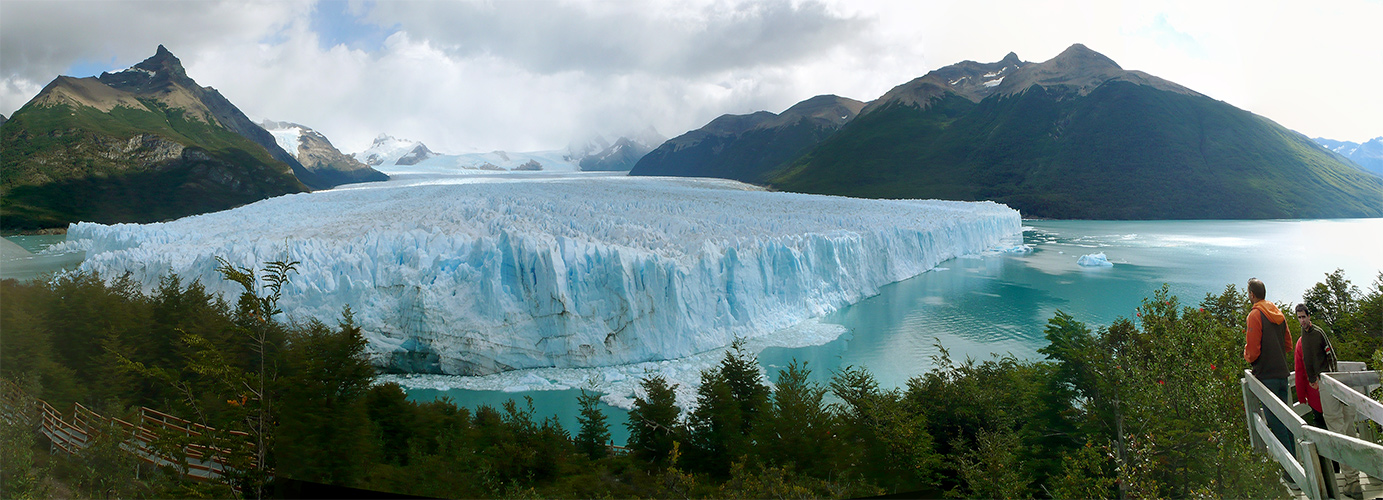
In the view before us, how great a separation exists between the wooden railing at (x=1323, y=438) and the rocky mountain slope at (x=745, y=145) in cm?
4312

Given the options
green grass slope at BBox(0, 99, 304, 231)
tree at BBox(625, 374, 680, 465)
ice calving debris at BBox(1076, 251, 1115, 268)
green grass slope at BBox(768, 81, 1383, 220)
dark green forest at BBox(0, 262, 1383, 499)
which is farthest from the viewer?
ice calving debris at BBox(1076, 251, 1115, 268)

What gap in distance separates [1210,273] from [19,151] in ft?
49.2

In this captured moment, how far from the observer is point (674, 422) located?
4.95 metres

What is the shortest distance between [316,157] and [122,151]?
16582 millimetres

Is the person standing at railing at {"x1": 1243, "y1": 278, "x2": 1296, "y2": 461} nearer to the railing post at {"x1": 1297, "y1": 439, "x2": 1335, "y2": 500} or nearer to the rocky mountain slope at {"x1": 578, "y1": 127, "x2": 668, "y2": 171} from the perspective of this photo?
the railing post at {"x1": 1297, "y1": 439, "x2": 1335, "y2": 500}

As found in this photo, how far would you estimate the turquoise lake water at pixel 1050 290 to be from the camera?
6785 millimetres

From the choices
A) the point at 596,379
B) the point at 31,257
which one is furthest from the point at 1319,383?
the point at 31,257

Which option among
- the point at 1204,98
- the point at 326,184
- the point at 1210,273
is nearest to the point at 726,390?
the point at 1210,273

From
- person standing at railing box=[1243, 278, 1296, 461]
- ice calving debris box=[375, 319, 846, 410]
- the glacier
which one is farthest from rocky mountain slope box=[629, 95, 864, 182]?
person standing at railing box=[1243, 278, 1296, 461]

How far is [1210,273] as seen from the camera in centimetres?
802

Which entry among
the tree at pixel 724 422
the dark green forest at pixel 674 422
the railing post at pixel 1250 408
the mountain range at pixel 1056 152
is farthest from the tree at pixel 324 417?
the mountain range at pixel 1056 152

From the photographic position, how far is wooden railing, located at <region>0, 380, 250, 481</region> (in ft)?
11.8

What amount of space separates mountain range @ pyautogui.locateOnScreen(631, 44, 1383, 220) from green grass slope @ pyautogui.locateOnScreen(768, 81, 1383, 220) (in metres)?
0.03

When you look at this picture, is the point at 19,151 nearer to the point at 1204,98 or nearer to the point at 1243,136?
the point at 1243,136
